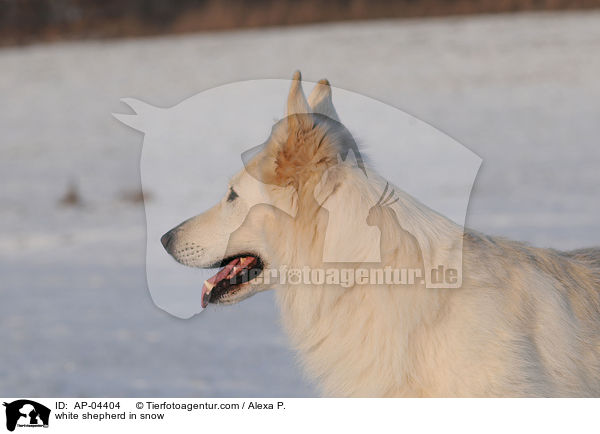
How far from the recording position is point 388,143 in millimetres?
6062

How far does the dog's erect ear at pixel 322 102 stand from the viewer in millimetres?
3869

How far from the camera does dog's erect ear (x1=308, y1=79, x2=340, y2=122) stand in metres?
3.87

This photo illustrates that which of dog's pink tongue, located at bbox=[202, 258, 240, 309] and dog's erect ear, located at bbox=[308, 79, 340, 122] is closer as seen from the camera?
dog's erect ear, located at bbox=[308, 79, 340, 122]

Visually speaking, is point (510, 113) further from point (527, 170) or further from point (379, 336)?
point (379, 336)

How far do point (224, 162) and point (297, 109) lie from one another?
10562 millimetres

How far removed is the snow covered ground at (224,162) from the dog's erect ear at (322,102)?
4.83 ft

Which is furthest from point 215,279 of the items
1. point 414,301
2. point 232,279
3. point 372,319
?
point 414,301

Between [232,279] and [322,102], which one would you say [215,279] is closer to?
[232,279]

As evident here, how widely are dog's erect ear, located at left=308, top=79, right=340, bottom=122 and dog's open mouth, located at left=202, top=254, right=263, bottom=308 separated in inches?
34.2

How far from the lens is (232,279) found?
4.30 meters
